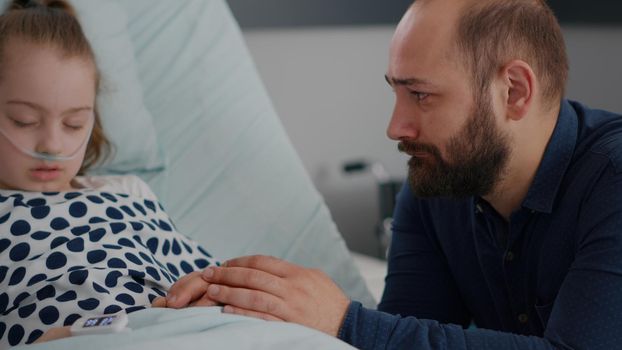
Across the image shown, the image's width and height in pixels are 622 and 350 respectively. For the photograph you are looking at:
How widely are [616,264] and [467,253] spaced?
384 mm

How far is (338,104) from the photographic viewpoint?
2797 millimetres

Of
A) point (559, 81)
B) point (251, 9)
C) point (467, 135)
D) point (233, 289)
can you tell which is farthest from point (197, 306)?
point (251, 9)

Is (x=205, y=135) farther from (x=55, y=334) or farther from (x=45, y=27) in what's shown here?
(x=55, y=334)

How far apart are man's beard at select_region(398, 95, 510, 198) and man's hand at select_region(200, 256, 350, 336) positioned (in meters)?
0.28

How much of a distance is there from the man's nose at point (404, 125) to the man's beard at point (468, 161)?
20 mm

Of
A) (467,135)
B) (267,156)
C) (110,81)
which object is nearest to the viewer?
(467,135)

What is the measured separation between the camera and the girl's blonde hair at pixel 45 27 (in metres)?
1.40

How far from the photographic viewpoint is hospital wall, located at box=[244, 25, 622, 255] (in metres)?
2.69

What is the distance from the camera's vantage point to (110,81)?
5.69ft

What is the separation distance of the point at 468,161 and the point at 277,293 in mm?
408

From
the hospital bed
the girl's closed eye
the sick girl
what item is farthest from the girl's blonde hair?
the hospital bed

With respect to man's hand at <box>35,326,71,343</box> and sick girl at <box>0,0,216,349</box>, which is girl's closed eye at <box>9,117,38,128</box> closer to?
sick girl at <box>0,0,216,349</box>

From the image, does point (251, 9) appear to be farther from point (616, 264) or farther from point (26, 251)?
point (616, 264)

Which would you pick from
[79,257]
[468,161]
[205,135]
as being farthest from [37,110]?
[468,161]
